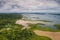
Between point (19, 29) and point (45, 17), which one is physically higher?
A: point (45, 17)

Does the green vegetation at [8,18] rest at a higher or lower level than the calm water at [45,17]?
lower

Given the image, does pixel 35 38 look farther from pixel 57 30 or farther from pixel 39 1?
pixel 39 1

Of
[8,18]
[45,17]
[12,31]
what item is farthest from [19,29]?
[45,17]

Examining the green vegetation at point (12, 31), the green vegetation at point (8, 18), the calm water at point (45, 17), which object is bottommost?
the green vegetation at point (12, 31)

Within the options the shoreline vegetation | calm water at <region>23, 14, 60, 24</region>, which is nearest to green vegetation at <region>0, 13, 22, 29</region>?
the shoreline vegetation

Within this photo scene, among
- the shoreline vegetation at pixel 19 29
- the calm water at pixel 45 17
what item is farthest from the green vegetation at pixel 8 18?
the calm water at pixel 45 17

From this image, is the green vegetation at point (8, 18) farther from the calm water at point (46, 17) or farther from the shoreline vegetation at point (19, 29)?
the calm water at point (46, 17)

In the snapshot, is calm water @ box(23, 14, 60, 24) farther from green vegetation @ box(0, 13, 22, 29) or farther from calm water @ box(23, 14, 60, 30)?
green vegetation @ box(0, 13, 22, 29)

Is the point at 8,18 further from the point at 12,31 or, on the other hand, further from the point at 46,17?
the point at 46,17

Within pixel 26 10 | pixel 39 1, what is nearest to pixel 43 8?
pixel 39 1
